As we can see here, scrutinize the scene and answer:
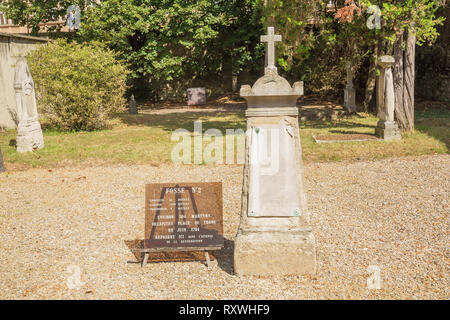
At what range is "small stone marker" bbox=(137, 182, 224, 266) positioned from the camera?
4734mm

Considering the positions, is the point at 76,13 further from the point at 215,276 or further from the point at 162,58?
the point at 215,276

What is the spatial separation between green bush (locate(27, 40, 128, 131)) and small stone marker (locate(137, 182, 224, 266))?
9602 millimetres

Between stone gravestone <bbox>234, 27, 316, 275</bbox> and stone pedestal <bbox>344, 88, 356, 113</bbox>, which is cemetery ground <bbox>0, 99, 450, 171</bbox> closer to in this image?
stone pedestal <bbox>344, 88, 356, 113</bbox>

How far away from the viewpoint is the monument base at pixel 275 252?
4418mm

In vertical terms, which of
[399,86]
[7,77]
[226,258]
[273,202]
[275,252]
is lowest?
[226,258]

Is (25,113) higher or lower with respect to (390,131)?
higher

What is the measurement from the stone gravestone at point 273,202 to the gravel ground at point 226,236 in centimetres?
19

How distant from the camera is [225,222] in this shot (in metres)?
6.10

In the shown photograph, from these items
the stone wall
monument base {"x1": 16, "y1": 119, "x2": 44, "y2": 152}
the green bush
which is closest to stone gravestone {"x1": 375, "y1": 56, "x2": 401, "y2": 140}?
the green bush

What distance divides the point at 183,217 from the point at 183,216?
0.04 feet

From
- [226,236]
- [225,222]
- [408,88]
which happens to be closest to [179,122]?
[408,88]

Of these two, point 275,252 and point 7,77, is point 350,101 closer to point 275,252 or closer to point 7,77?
point 7,77

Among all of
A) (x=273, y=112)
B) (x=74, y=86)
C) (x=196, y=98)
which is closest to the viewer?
(x=273, y=112)
